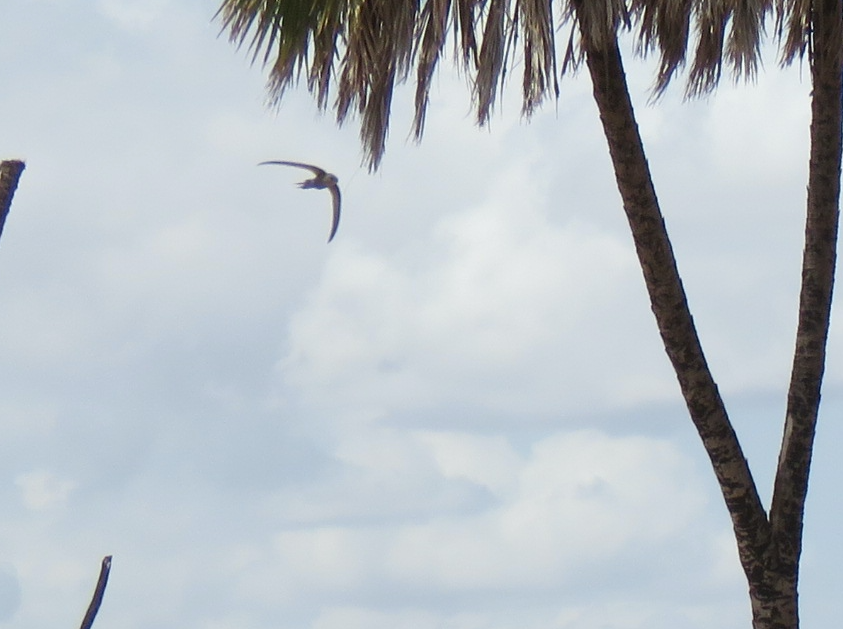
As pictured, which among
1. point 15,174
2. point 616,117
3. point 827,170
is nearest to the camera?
point 15,174

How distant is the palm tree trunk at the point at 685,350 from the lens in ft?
30.6

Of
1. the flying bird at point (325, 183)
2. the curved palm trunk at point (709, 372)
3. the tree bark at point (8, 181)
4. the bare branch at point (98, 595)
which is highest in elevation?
the flying bird at point (325, 183)

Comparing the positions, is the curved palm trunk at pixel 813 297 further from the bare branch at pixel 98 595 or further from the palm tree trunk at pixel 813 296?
the bare branch at pixel 98 595

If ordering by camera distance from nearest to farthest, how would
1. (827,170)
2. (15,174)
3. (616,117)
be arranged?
(15,174) → (616,117) → (827,170)

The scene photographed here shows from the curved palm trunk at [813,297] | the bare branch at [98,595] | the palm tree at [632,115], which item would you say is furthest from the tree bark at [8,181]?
the curved palm trunk at [813,297]

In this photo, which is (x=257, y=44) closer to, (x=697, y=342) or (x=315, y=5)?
(x=315, y=5)

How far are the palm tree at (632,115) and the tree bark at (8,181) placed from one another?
3.99m

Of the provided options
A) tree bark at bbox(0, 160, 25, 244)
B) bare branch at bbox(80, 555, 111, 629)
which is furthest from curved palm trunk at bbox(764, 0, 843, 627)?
tree bark at bbox(0, 160, 25, 244)

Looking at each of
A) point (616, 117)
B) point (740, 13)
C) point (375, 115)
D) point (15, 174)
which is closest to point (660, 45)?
point (740, 13)

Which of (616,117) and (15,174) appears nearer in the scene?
(15,174)

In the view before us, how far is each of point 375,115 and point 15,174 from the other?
4181mm

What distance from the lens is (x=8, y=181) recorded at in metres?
5.70

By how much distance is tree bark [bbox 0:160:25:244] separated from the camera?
562 centimetres

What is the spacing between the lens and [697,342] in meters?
9.45
